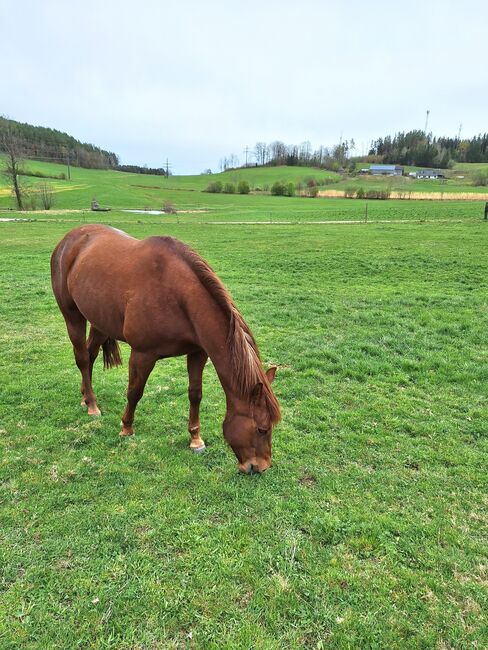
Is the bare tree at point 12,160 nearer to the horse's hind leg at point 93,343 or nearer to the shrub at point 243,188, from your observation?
the shrub at point 243,188

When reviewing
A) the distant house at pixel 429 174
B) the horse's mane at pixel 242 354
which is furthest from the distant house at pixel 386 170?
the horse's mane at pixel 242 354

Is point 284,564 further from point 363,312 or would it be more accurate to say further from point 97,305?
point 363,312

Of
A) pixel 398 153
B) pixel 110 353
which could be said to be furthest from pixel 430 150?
pixel 110 353

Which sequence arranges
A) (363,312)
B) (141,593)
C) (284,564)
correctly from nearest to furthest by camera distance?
(141,593)
(284,564)
(363,312)

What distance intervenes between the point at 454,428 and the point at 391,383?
3.82 ft

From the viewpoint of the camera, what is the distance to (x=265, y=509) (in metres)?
3.17

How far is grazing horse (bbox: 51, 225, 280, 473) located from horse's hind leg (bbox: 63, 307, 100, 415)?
3.7 inches

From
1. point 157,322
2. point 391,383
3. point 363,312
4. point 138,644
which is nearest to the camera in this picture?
point 138,644

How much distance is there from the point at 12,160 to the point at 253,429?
52.6 meters

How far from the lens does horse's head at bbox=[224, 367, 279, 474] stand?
10.3 ft

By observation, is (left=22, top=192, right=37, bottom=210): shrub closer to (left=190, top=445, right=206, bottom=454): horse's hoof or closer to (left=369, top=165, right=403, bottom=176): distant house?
(left=190, top=445, right=206, bottom=454): horse's hoof

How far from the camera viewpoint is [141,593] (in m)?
2.47

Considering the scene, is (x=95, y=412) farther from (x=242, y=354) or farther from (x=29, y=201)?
(x=29, y=201)

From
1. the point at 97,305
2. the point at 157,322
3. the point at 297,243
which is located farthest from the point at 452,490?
the point at 297,243
